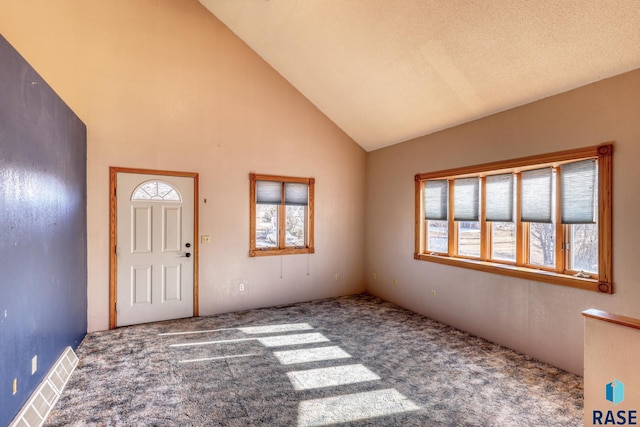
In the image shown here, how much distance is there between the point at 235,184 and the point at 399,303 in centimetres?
337

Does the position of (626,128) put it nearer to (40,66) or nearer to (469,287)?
(469,287)

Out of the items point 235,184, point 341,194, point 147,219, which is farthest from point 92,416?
point 341,194

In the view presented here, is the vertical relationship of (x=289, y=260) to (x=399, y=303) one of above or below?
above

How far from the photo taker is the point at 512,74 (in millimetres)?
3268

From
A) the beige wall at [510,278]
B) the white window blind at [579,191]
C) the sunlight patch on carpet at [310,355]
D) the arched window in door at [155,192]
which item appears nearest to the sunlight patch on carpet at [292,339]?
the sunlight patch on carpet at [310,355]

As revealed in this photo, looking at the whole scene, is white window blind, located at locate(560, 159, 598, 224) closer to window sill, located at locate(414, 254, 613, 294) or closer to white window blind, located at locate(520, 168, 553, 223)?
white window blind, located at locate(520, 168, 553, 223)

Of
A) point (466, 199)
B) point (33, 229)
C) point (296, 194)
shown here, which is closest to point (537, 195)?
point (466, 199)

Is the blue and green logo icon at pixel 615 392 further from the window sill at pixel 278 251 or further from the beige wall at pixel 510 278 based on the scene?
the window sill at pixel 278 251

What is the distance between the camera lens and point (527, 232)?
3.78m

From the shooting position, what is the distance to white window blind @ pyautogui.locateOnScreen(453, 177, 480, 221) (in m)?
4.31

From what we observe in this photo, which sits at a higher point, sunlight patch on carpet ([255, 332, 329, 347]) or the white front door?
the white front door

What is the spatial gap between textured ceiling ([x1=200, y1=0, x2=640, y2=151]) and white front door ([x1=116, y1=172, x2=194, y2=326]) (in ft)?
8.25

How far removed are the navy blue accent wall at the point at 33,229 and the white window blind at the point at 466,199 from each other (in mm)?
4675

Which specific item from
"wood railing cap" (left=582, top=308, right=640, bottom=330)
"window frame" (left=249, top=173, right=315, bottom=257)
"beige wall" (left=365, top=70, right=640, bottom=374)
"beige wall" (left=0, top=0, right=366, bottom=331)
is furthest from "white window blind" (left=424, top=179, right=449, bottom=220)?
"wood railing cap" (left=582, top=308, right=640, bottom=330)
